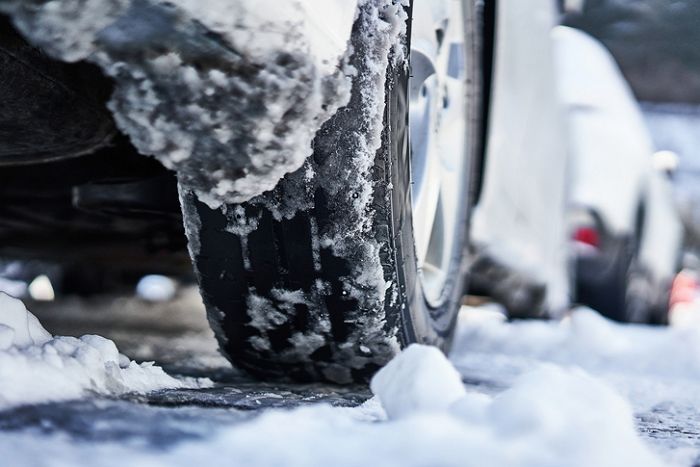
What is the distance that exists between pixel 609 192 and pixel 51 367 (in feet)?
8.84

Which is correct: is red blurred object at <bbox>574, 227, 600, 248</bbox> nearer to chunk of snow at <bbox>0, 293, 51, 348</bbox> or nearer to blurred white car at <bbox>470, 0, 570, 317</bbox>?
blurred white car at <bbox>470, 0, 570, 317</bbox>

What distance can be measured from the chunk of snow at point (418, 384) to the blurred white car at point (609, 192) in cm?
217

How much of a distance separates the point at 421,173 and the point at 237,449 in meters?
0.70

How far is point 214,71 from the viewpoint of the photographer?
0.72m

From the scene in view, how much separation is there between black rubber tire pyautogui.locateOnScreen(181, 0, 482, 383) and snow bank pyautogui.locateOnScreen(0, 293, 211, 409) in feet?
0.53

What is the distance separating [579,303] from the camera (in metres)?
3.22

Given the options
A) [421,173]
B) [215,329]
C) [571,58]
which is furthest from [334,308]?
[571,58]

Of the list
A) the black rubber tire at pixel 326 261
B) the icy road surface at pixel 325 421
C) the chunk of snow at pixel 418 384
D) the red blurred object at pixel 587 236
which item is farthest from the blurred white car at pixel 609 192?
the chunk of snow at pixel 418 384

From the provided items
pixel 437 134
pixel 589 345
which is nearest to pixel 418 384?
pixel 437 134

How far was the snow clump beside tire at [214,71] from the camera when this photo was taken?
685mm

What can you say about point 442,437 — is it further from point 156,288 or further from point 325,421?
point 156,288

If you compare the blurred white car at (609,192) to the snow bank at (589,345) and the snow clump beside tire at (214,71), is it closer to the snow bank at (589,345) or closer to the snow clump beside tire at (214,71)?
the snow bank at (589,345)

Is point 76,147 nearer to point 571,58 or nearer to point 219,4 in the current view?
point 219,4

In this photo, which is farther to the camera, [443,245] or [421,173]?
[443,245]
